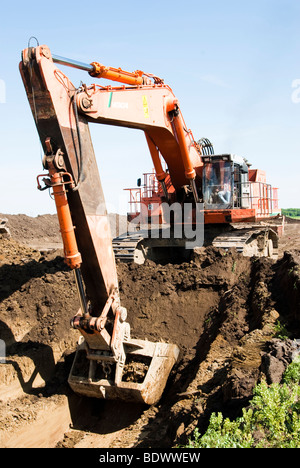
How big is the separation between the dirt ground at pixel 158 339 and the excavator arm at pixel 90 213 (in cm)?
52

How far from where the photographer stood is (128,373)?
6383mm

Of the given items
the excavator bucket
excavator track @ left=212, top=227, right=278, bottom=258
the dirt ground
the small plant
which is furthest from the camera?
excavator track @ left=212, top=227, right=278, bottom=258

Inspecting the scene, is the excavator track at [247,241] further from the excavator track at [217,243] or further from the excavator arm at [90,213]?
the excavator arm at [90,213]

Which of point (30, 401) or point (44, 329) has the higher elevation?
point (44, 329)

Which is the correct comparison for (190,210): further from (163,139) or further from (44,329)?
(44,329)

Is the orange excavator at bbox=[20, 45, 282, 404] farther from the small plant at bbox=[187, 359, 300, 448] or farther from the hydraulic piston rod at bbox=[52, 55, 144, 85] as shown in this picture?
the small plant at bbox=[187, 359, 300, 448]

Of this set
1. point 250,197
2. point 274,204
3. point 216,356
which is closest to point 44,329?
point 216,356

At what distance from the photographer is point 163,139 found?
8.49 meters

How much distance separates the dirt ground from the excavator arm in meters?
0.52

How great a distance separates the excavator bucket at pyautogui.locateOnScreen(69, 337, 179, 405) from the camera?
6.02 m

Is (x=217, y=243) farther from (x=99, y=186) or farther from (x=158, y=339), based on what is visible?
(x=99, y=186)

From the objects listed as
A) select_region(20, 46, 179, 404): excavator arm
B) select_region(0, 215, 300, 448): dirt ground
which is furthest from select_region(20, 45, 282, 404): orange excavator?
select_region(0, 215, 300, 448): dirt ground

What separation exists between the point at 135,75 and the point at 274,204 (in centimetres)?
690

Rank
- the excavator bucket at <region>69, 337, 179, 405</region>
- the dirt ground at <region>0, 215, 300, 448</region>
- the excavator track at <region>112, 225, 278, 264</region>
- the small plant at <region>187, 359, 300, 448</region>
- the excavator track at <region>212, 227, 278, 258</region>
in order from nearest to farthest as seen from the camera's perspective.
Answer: the small plant at <region>187, 359, 300, 448</region>
the dirt ground at <region>0, 215, 300, 448</region>
the excavator bucket at <region>69, 337, 179, 405</region>
the excavator track at <region>212, 227, 278, 258</region>
the excavator track at <region>112, 225, 278, 264</region>
